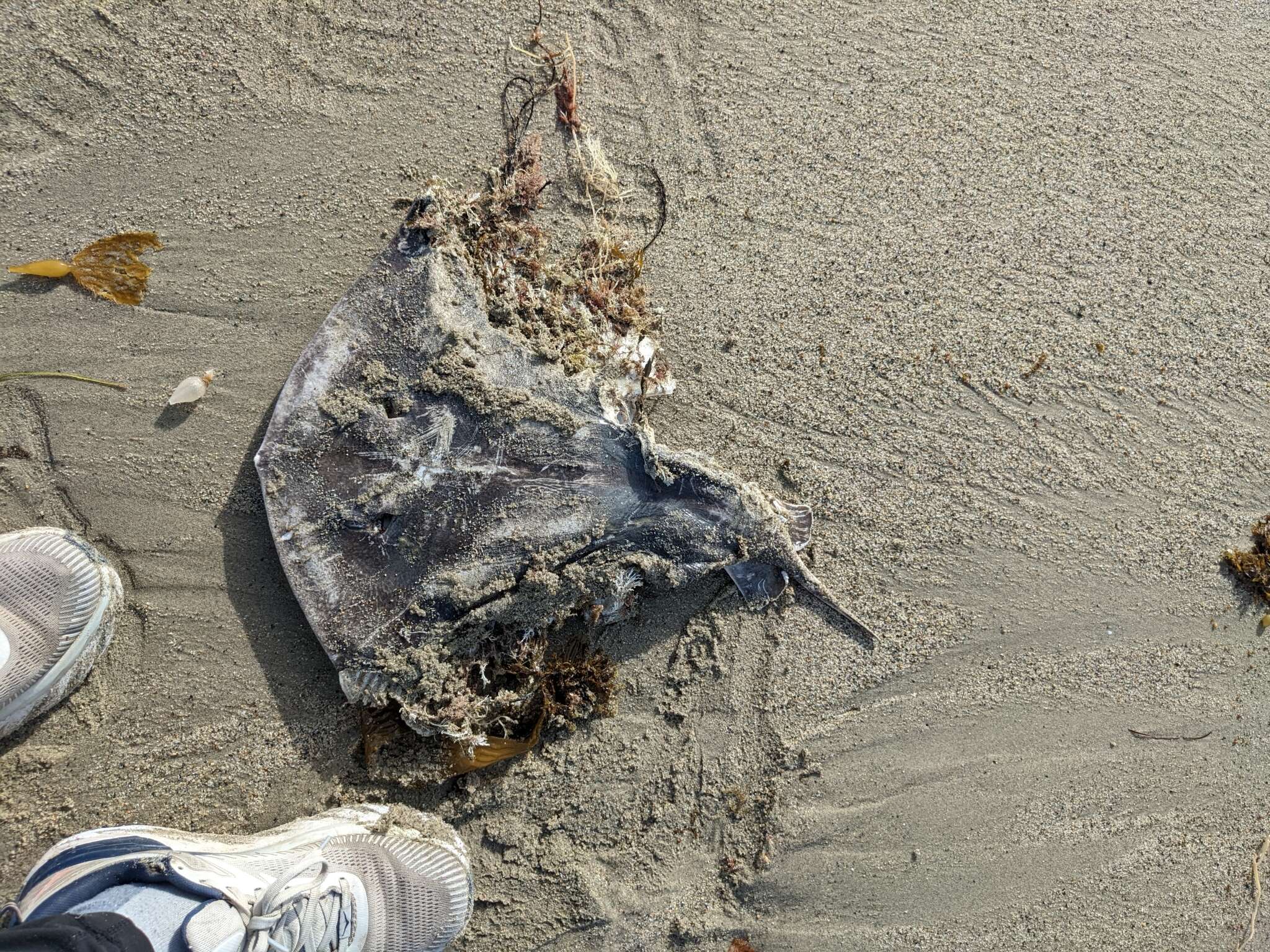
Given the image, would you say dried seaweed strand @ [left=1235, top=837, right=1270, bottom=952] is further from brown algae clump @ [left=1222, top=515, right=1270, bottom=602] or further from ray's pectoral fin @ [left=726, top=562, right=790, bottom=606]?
ray's pectoral fin @ [left=726, top=562, right=790, bottom=606]

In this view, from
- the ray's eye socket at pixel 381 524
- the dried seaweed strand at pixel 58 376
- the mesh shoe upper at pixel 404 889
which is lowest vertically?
the mesh shoe upper at pixel 404 889

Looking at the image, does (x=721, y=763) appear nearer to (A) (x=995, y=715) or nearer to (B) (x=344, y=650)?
(A) (x=995, y=715)

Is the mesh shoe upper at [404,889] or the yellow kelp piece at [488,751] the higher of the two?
the yellow kelp piece at [488,751]

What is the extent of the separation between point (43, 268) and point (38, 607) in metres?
1.81

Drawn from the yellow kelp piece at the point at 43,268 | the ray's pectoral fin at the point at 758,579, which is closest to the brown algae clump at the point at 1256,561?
the ray's pectoral fin at the point at 758,579

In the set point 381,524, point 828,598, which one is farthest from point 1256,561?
point 381,524

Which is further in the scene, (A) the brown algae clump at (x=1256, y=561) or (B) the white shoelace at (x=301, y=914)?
(A) the brown algae clump at (x=1256, y=561)

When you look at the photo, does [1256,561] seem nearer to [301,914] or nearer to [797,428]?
[797,428]

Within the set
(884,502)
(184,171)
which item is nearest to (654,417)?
(884,502)

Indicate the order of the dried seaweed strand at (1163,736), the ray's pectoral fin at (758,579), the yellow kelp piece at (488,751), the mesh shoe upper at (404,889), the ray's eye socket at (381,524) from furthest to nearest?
1. the dried seaweed strand at (1163,736)
2. the ray's pectoral fin at (758,579)
3. the yellow kelp piece at (488,751)
4. the mesh shoe upper at (404,889)
5. the ray's eye socket at (381,524)

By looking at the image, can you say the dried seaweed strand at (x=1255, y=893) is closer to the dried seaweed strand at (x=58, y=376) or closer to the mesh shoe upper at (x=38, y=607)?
the mesh shoe upper at (x=38, y=607)

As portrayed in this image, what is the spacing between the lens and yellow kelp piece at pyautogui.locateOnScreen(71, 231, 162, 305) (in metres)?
4.04

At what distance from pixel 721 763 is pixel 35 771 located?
365cm

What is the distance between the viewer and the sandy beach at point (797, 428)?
13.3 ft
